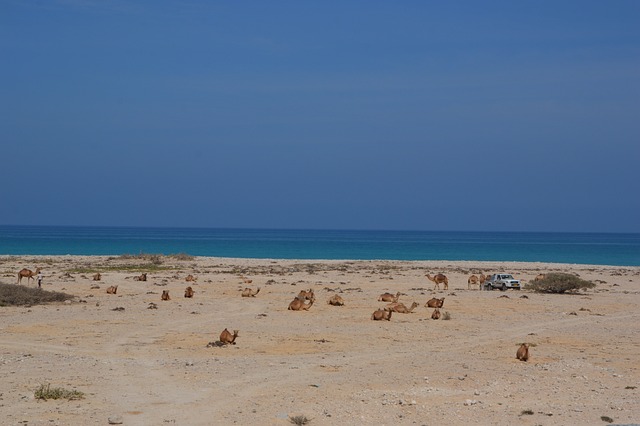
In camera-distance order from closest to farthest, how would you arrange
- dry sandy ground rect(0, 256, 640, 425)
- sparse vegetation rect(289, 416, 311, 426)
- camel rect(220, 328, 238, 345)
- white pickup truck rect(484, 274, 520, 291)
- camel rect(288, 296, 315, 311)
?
sparse vegetation rect(289, 416, 311, 426), dry sandy ground rect(0, 256, 640, 425), camel rect(220, 328, 238, 345), camel rect(288, 296, 315, 311), white pickup truck rect(484, 274, 520, 291)

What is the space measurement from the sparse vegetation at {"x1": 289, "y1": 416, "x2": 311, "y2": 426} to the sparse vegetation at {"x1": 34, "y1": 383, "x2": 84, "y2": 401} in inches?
154

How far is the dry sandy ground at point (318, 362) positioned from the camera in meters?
13.1

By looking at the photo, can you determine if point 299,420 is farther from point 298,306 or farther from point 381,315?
point 298,306

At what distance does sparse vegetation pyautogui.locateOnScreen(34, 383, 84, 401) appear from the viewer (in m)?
13.6

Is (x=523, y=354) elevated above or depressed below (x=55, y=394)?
above

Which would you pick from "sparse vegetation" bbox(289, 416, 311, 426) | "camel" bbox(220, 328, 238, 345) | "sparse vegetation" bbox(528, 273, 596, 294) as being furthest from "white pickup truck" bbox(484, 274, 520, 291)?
"sparse vegetation" bbox(289, 416, 311, 426)

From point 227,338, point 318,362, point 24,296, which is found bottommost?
point 318,362

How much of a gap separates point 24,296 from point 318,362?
52.2ft

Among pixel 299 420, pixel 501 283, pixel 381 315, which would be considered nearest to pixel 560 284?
pixel 501 283

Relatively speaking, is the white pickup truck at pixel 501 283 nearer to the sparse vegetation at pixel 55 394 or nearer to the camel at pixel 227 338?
the camel at pixel 227 338

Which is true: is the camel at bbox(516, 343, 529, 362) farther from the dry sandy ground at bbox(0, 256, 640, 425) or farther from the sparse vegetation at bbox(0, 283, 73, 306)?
the sparse vegetation at bbox(0, 283, 73, 306)

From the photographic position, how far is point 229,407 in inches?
526

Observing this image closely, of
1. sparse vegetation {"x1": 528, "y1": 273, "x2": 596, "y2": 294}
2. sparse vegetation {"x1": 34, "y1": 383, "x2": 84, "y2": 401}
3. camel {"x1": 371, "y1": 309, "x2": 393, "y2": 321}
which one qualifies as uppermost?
sparse vegetation {"x1": 528, "y1": 273, "x2": 596, "y2": 294}

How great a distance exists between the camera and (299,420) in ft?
40.4
